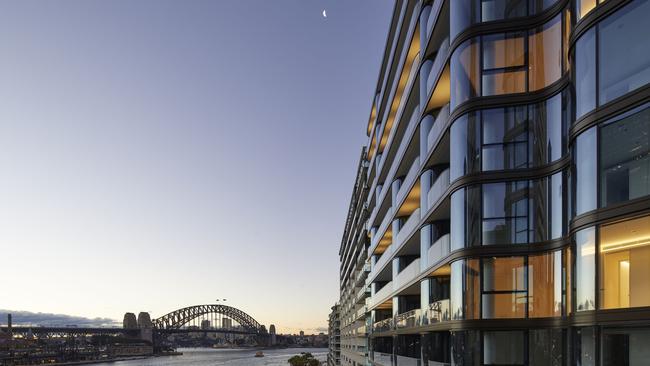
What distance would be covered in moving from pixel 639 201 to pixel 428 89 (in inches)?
559

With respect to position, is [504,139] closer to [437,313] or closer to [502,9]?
[502,9]

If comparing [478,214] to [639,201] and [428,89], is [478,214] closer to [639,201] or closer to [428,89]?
[639,201]

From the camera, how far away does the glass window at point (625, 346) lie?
11.9 meters

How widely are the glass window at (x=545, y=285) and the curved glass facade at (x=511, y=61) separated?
5639mm

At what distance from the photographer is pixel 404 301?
3719 cm

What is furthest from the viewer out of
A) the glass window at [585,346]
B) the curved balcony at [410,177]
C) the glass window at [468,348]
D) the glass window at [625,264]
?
the curved balcony at [410,177]

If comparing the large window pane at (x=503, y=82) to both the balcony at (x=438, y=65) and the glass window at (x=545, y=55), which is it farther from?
the balcony at (x=438, y=65)

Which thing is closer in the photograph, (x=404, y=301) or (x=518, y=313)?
(x=518, y=313)

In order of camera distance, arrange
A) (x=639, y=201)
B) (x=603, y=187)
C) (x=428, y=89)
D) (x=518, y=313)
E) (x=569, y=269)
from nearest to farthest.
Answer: (x=639, y=201) → (x=603, y=187) → (x=569, y=269) → (x=518, y=313) → (x=428, y=89)

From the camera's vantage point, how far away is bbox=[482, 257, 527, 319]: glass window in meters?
17.6

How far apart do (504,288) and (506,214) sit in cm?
242

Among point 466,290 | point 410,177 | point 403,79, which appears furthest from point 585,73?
point 403,79

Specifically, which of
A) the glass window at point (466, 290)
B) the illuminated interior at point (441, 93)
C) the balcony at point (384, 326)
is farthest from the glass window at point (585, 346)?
the balcony at point (384, 326)

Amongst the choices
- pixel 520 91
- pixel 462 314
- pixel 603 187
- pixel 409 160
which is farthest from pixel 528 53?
pixel 409 160
